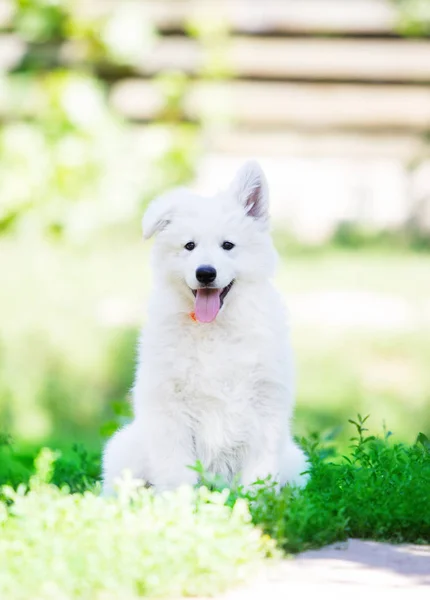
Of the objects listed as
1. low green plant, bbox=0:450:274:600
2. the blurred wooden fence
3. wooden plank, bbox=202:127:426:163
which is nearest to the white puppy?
low green plant, bbox=0:450:274:600

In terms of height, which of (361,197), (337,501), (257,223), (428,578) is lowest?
(428,578)

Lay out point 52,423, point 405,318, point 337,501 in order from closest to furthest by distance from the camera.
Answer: point 337,501
point 52,423
point 405,318

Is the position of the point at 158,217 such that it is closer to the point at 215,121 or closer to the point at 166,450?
the point at 166,450

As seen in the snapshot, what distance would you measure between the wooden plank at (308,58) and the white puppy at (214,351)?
6380 mm

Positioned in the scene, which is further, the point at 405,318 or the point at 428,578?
the point at 405,318

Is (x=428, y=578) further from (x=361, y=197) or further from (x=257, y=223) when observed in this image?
(x=361, y=197)

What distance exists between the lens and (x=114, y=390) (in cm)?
765

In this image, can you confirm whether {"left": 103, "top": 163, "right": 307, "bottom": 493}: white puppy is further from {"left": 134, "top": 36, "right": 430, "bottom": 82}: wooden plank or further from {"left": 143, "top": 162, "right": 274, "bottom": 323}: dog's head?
{"left": 134, "top": 36, "right": 430, "bottom": 82}: wooden plank

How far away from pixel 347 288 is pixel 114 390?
204 cm

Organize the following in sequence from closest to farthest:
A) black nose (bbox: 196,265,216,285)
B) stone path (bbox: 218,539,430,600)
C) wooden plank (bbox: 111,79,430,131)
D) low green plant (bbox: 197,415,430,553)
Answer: stone path (bbox: 218,539,430,600)
low green plant (bbox: 197,415,430,553)
black nose (bbox: 196,265,216,285)
wooden plank (bbox: 111,79,430,131)

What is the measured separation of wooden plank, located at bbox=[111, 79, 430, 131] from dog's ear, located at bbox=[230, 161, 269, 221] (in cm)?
634

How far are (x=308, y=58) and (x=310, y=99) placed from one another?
36cm

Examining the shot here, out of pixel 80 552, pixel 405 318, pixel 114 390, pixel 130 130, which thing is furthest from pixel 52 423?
pixel 80 552

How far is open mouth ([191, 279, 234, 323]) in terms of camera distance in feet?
13.0
